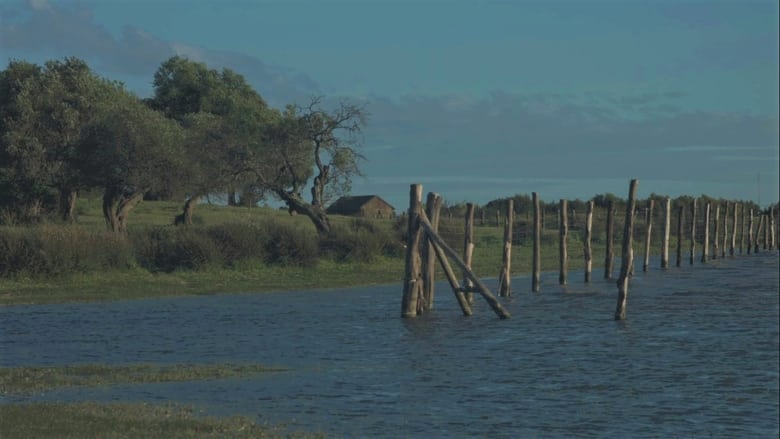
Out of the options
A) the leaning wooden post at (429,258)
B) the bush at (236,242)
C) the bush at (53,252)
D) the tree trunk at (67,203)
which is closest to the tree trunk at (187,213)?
the tree trunk at (67,203)

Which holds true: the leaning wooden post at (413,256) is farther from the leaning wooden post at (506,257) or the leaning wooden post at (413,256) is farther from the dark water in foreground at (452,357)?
the leaning wooden post at (506,257)

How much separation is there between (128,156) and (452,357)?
1358 inches

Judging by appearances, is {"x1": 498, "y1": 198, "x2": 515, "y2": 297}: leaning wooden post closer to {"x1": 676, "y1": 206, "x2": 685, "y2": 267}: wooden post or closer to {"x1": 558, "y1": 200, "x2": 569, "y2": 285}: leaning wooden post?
{"x1": 558, "y1": 200, "x2": 569, "y2": 285}: leaning wooden post

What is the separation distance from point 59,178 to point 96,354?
35.5 m

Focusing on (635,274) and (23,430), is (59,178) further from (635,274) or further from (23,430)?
(23,430)

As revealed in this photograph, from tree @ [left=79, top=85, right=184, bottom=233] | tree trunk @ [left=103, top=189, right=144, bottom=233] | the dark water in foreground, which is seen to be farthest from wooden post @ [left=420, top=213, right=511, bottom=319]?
tree trunk @ [left=103, top=189, right=144, bottom=233]

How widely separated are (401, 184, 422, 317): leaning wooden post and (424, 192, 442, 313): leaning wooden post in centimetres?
22

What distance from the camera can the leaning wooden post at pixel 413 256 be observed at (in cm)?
2538

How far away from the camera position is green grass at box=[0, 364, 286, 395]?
1548 centimetres

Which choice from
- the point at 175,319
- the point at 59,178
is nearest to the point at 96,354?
the point at 175,319

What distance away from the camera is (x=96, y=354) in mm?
19578

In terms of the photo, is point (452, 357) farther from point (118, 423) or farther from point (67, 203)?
point (67, 203)

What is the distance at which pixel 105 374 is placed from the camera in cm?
1672

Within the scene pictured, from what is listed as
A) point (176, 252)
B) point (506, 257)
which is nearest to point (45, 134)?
point (176, 252)
